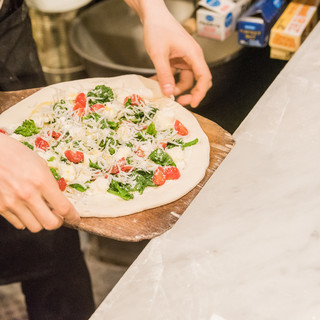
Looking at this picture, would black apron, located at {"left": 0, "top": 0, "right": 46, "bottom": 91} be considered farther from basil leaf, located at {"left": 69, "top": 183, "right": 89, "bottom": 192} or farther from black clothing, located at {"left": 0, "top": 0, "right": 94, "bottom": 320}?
basil leaf, located at {"left": 69, "top": 183, "right": 89, "bottom": 192}

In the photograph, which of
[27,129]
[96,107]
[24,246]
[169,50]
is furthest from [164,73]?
[24,246]

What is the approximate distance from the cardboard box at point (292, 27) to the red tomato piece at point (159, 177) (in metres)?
0.93

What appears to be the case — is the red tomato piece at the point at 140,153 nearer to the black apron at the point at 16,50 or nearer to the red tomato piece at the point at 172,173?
the red tomato piece at the point at 172,173

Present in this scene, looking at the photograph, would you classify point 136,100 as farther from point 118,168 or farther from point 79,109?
point 118,168

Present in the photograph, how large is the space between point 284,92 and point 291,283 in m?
0.76

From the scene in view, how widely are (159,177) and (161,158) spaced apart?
0.08 metres

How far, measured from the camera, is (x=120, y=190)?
1.45 metres

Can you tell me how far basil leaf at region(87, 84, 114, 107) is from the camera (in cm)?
178

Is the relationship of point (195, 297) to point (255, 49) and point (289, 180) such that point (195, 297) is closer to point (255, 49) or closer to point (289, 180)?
point (289, 180)

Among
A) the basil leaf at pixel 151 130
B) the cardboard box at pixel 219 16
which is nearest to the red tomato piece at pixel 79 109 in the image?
the basil leaf at pixel 151 130

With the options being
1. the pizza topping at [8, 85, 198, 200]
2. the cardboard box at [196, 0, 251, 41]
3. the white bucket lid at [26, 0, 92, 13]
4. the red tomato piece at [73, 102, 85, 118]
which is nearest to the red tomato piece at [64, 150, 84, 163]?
the pizza topping at [8, 85, 198, 200]

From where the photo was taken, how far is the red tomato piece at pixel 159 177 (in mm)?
1479

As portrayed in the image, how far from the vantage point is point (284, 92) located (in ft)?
5.08

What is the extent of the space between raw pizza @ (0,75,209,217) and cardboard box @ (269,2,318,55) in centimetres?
62
